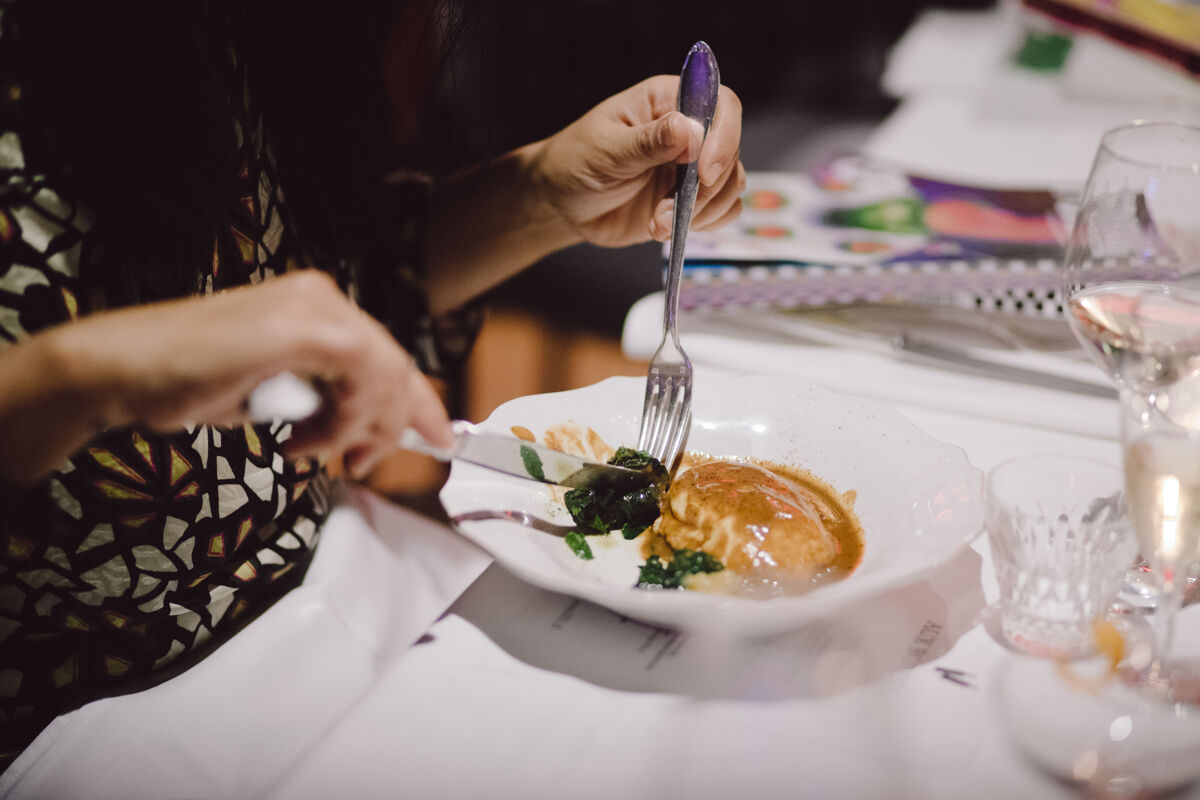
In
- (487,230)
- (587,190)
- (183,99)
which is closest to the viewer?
(183,99)

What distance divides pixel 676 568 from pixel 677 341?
289mm

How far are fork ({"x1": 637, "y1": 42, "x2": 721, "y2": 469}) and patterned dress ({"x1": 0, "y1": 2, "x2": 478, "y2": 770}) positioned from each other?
0.39 metres

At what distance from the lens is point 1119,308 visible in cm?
80

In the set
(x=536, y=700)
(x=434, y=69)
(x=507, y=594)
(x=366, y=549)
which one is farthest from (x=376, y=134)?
(x=536, y=700)

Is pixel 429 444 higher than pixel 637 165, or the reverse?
pixel 637 165

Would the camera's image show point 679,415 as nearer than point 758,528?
No

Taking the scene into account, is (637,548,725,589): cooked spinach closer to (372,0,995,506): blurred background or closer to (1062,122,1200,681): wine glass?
(1062,122,1200,681): wine glass

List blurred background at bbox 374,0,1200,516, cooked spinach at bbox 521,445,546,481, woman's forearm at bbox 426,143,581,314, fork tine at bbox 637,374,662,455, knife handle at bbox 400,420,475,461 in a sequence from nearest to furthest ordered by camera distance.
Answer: knife handle at bbox 400,420,475,461 < cooked spinach at bbox 521,445,546,481 < fork tine at bbox 637,374,662,455 < woman's forearm at bbox 426,143,581,314 < blurred background at bbox 374,0,1200,516

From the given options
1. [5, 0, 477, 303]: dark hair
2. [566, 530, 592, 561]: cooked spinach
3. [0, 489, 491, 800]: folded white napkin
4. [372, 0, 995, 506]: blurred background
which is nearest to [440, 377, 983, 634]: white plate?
[566, 530, 592, 561]: cooked spinach

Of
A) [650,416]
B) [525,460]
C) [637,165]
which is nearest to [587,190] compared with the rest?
[637,165]

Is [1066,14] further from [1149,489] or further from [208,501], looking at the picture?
[208,501]

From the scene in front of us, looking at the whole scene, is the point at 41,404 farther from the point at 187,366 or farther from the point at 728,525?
the point at 728,525

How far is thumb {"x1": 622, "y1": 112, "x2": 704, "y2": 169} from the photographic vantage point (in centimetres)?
89

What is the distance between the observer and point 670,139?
899 millimetres
